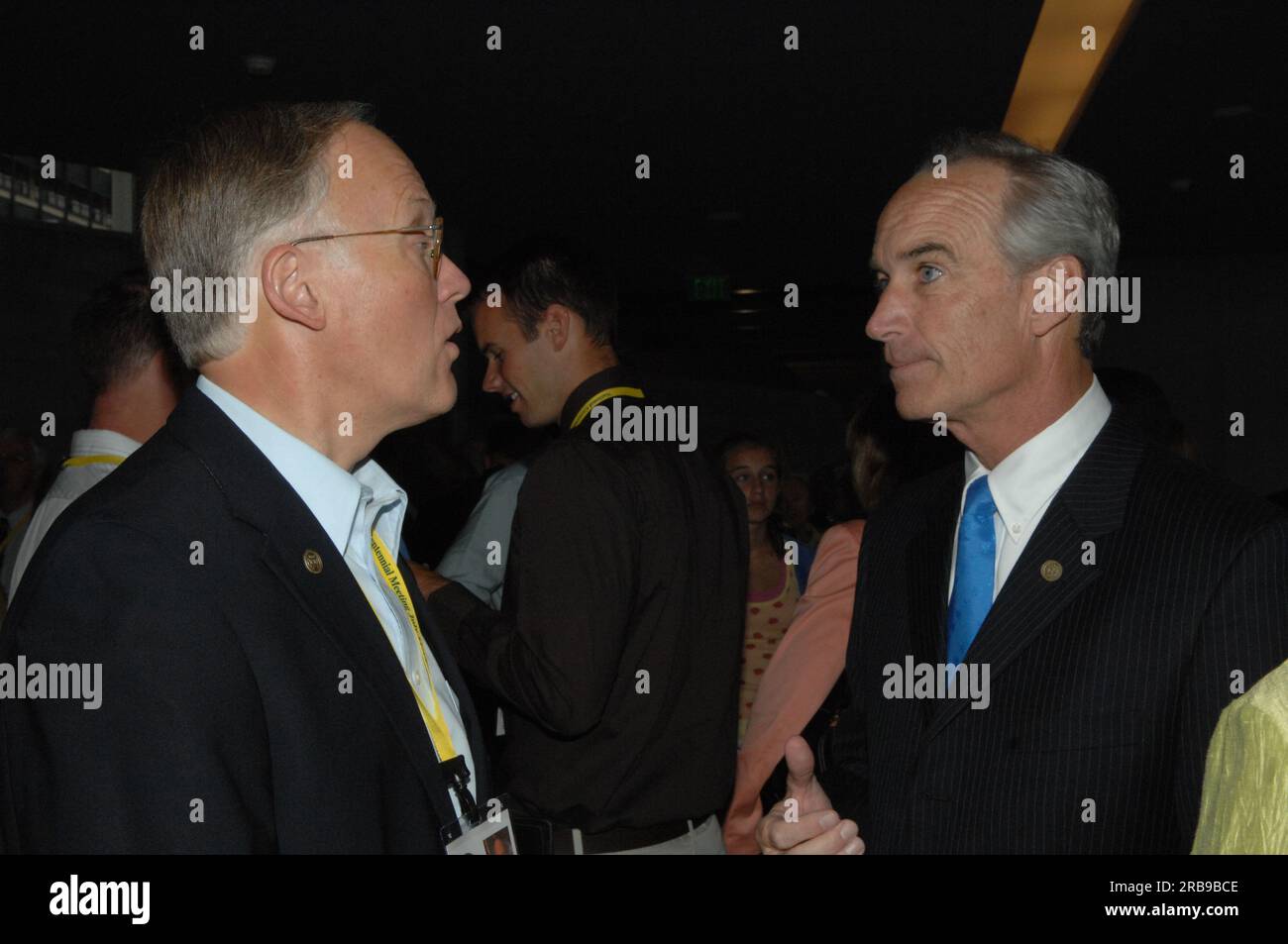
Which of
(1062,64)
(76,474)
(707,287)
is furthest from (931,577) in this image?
(707,287)

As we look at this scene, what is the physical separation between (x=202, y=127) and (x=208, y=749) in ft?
2.33

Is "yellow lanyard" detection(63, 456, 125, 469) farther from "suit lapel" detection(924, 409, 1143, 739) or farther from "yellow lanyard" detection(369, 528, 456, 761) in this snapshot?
"suit lapel" detection(924, 409, 1143, 739)

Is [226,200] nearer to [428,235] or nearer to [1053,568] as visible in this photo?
[428,235]

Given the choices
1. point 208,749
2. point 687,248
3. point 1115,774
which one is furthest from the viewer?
point 687,248

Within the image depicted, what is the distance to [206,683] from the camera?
0.99 m

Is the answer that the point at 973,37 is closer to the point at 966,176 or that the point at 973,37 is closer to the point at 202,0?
the point at 202,0

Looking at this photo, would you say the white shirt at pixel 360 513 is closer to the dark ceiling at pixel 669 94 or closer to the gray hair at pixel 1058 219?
the gray hair at pixel 1058 219

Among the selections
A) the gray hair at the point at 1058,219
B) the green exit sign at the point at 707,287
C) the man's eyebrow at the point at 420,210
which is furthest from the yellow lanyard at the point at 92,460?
the green exit sign at the point at 707,287

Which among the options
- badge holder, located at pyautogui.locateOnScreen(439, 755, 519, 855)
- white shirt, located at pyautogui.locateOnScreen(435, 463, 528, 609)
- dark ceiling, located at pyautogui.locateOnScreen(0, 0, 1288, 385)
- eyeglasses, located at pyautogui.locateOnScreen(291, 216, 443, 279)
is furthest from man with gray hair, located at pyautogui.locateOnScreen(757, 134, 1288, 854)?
dark ceiling, located at pyautogui.locateOnScreen(0, 0, 1288, 385)

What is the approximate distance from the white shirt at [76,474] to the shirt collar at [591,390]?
87 centimetres

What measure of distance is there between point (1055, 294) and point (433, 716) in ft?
3.38

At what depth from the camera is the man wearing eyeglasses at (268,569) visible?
0.97m
